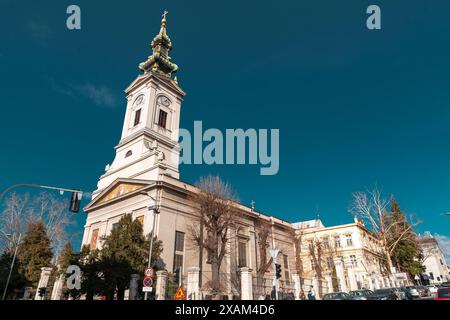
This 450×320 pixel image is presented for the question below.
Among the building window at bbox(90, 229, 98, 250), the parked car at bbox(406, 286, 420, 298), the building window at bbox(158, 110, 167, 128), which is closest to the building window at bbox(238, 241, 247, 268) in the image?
the building window at bbox(90, 229, 98, 250)

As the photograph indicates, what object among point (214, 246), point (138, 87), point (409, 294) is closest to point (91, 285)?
point (214, 246)

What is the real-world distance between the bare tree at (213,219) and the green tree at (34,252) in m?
17.6

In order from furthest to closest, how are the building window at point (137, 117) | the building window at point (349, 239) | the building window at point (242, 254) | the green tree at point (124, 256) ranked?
the building window at point (349, 239)
the building window at point (137, 117)
the building window at point (242, 254)
the green tree at point (124, 256)

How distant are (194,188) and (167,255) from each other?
→ 9.01 metres

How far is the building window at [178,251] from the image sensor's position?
30750mm

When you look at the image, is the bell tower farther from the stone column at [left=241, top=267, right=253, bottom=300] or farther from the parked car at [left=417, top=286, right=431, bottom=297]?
the parked car at [left=417, top=286, right=431, bottom=297]

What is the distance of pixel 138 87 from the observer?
49.8 metres

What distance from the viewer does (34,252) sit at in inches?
1341

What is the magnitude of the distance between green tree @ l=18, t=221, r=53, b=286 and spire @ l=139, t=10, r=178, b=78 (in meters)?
30.7

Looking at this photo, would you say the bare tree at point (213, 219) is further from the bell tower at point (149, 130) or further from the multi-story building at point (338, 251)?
the multi-story building at point (338, 251)

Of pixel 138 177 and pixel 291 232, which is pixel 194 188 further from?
pixel 291 232

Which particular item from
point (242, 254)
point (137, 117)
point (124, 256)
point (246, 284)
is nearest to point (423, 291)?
point (242, 254)

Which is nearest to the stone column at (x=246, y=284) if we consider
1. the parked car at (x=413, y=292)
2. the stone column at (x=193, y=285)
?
the stone column at (x=193, y=285)

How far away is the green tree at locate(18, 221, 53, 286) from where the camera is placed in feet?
108
